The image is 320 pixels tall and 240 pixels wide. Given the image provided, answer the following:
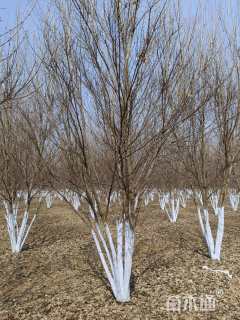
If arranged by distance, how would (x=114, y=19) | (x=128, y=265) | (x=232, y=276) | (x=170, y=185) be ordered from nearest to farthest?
1. (x=114, y=19)
2. (x=128, y=265)
3. (x=232, y=276)
4. (x=170, y=185)

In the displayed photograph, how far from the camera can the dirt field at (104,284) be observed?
376 centimetres

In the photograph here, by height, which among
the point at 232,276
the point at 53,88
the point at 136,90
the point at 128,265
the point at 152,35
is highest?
the point at 152,35

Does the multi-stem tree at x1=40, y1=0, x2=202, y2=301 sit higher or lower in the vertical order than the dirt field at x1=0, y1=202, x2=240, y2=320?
higher

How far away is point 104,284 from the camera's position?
185 inches

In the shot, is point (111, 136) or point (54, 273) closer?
point (111, 136)

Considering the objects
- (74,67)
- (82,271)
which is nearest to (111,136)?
(74,67)

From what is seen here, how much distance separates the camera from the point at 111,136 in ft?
12.0

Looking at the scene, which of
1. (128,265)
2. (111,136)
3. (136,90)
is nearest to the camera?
Answer: (136,90)

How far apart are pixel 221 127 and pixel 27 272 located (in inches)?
190

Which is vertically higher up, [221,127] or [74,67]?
[74,67]

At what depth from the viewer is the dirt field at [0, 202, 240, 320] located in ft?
12.3

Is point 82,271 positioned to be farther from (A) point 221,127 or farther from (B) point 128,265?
(A) point 221,127

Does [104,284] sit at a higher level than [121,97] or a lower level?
lower

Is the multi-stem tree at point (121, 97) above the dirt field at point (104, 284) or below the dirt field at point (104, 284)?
above
